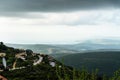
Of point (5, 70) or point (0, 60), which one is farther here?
point (0, 60)

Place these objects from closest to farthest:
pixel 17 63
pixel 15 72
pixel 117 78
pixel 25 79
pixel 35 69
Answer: pixel 117 78 → pixel 25 79 → pixel 15 72 → pixel 35 69 → pixel 17 63

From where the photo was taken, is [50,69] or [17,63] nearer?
[50,69]

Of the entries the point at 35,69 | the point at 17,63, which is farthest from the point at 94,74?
the point at 17,63

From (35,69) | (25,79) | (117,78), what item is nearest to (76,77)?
(117,78)

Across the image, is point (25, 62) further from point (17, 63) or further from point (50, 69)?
point (50, 69)

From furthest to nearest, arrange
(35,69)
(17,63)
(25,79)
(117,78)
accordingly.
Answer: (17,63)
(35,69)
(25,79)
(117,78)

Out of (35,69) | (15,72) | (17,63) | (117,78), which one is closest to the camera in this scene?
(117,78)

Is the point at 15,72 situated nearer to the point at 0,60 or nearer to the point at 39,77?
the point at 39,77

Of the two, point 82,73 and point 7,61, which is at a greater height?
point 82,73

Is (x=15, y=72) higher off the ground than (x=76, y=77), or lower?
lower
